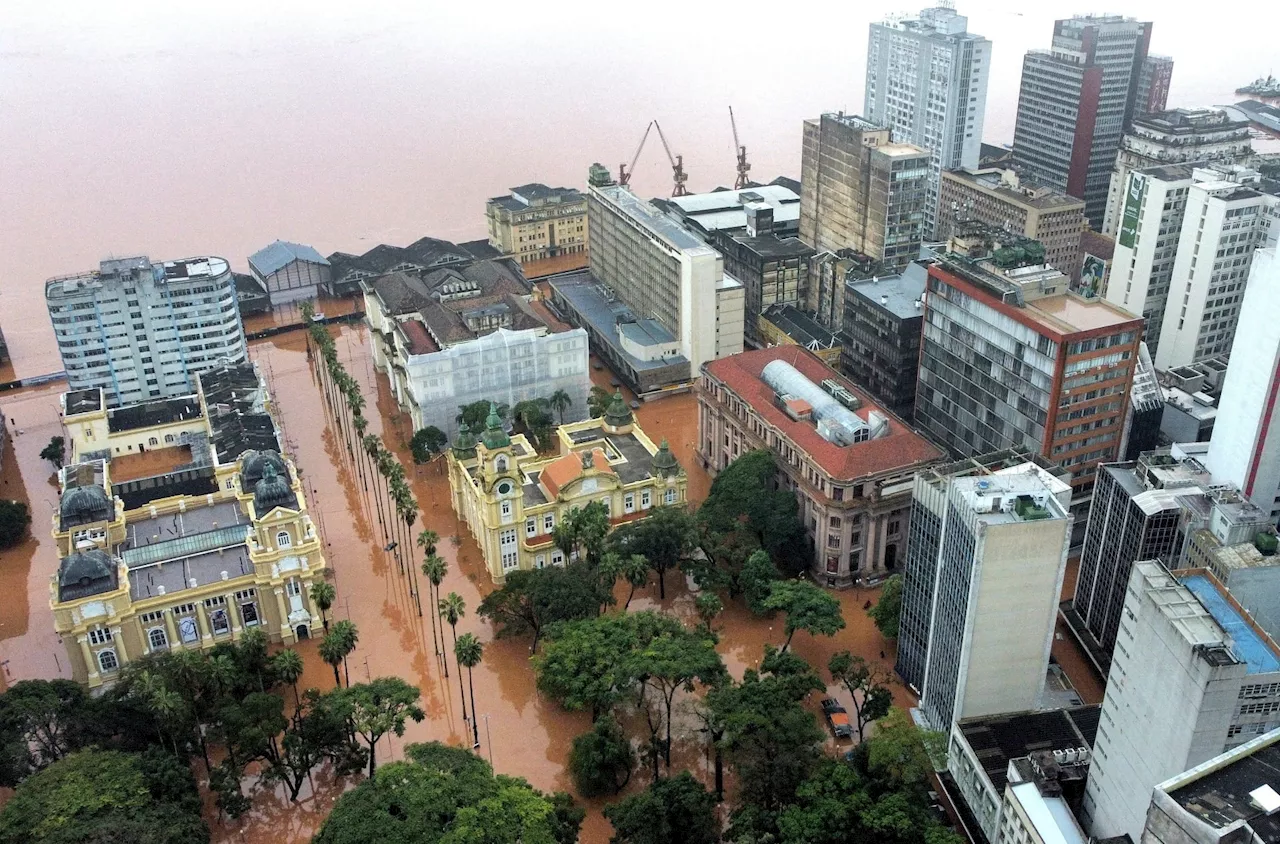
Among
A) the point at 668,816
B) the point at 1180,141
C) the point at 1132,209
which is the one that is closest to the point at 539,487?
the point at 668,816

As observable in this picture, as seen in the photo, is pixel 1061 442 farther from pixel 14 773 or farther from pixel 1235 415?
pixel 14 773

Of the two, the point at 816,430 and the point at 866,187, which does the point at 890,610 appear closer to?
the point at 816,430

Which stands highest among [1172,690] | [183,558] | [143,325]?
[1172,690]

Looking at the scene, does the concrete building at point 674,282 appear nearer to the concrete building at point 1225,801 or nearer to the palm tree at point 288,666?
the palm tree at point 288,666

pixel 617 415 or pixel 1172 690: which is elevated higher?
pixel 1172 690

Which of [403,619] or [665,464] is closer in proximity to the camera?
[403,619]

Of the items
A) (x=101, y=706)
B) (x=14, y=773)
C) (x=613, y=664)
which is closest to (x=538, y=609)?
(x=613, y=664)

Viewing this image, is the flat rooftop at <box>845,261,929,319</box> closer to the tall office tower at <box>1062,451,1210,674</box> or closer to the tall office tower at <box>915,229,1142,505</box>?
the tall office tower at <box>915,229,1142,505</box>

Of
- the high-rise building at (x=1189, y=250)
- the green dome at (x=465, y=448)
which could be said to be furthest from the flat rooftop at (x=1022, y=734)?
the high-rise building at (x=1189, y=250)
